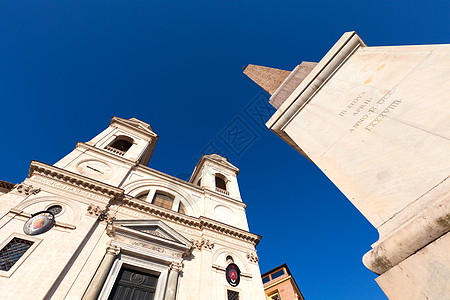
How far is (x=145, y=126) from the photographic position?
2097cm

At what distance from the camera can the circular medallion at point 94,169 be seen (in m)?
11.9

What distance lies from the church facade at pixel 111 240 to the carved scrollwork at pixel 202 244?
0.06 meters

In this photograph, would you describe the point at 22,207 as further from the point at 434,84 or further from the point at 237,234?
the point at 434,84

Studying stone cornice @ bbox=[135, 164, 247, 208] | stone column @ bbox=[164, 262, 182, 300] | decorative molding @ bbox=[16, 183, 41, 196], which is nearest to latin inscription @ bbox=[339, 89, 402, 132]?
stone column @ bbox=[164, 262, 182, 300]

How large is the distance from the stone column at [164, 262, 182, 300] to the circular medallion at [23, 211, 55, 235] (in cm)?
555

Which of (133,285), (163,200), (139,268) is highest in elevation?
(163,200)

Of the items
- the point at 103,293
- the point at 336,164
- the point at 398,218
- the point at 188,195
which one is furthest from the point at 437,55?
the point at 188,195

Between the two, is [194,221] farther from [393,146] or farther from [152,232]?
[393,146]

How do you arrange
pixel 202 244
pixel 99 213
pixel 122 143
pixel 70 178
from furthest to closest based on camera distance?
pixel 122 143 < pixel 202 244 < pixel 70 178 < pixel 99 213

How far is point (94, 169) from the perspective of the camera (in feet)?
40.7

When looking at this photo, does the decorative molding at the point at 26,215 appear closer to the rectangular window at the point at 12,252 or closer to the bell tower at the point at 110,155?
the rectangular window at the point at 12,252

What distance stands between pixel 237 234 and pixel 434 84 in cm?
1274

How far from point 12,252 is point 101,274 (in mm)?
3134

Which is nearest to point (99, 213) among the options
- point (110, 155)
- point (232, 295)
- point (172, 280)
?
point (172, 280)
